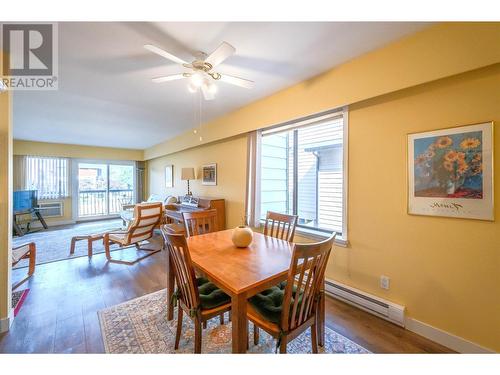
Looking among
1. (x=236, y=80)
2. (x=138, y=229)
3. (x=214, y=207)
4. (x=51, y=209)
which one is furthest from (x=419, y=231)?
(x=51, y=209)

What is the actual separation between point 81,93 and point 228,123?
2.12m

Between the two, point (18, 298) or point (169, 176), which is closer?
point (18, 298)

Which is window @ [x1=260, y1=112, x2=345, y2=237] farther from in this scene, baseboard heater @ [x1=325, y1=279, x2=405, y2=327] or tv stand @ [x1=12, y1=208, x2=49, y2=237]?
tv stand @ [x1=12, y1=208, x2=49, y2=237]

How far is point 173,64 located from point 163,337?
2.57 meters

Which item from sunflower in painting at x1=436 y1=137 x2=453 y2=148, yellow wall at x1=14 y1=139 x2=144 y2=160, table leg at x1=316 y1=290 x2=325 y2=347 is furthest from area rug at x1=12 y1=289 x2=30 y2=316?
yellow wall at x1=14 y1=139 x2=144 y2=160

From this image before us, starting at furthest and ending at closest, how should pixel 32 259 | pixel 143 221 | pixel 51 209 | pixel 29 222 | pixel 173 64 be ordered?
pixel 51 209 < pixel 29 222 < pixel 143 221 < pixel 32 259 < pixel 173 64

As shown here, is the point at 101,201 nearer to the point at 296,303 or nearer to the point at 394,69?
the point at 296,303

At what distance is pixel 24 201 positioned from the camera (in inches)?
194

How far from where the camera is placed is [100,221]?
21.9 ft

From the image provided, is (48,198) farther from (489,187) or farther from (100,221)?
(489,187)

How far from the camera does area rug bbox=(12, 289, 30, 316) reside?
6.60ft

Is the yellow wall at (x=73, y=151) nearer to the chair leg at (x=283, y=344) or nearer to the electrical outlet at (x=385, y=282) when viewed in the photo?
the chair leg at (x=283, y=344)

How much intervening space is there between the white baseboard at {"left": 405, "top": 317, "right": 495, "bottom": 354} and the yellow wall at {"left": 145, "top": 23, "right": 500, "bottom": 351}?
41 millimetres
